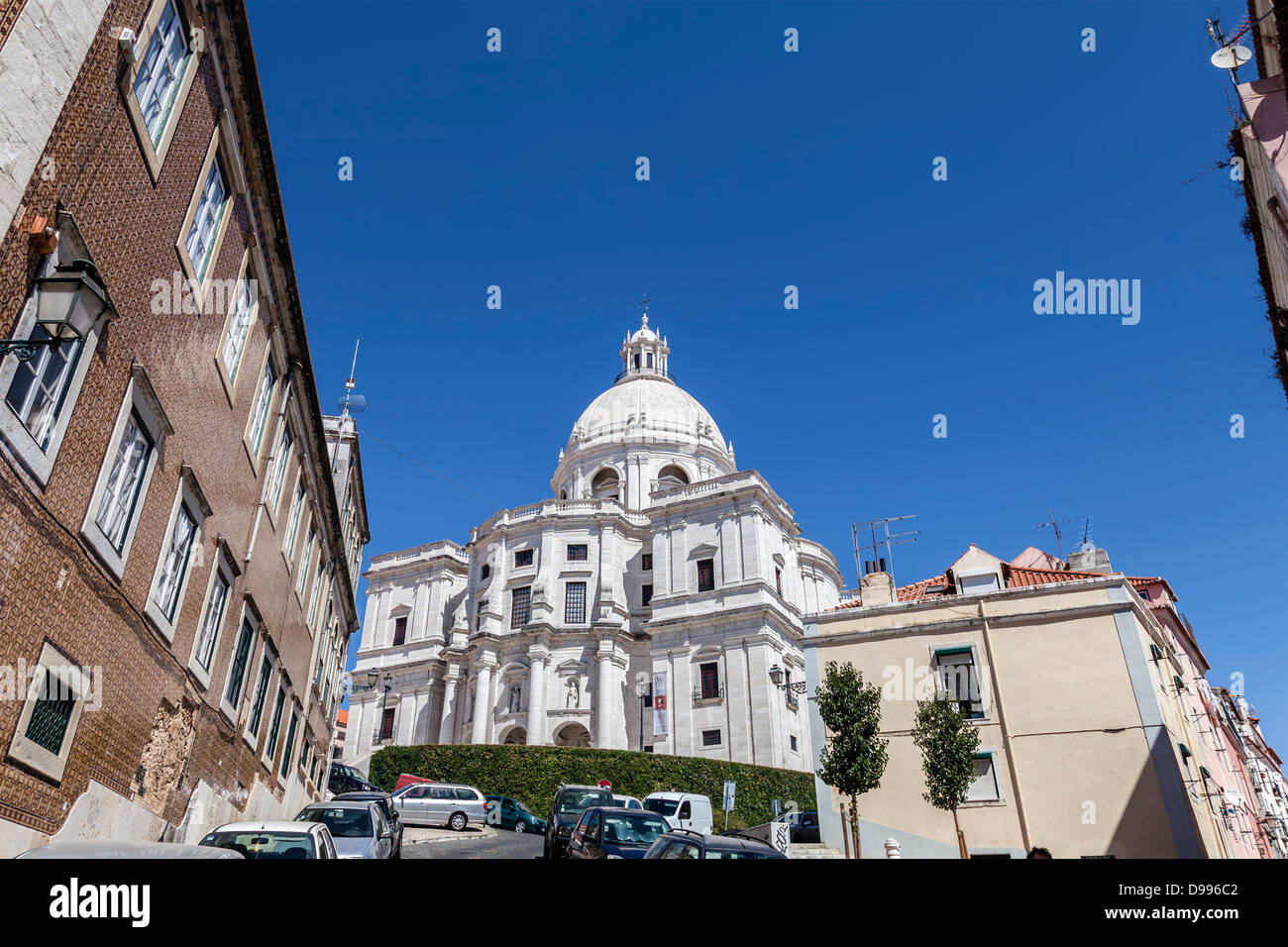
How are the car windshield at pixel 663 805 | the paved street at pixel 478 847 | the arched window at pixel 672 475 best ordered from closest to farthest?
the paved street at pixel 478 847 < the car windshield at pixel 663 805 < the arched window at pixel 672 475

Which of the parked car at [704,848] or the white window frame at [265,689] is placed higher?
the white window frame at [265,689]

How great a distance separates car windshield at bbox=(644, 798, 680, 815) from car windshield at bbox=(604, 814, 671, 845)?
11.6 meters

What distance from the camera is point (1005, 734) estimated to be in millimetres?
23125

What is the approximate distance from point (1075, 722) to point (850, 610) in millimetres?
7418

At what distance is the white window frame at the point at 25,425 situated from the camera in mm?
7102

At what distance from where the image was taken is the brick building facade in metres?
7.50

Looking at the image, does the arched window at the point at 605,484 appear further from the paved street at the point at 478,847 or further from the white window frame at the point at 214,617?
the white window frame at the point at 214,617

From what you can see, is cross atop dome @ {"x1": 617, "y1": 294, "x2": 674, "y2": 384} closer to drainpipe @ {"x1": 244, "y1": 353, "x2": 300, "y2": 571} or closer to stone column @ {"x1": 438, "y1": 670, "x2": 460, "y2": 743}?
stone column @ {"x1": 438, "y1": 670, "x2": 460, "y2": 743}

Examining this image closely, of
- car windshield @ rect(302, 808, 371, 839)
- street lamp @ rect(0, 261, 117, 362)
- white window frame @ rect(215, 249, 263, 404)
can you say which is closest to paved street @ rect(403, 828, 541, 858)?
car windshield @ rect(302, 808, 371, 839)

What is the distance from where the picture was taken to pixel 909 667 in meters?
25.4

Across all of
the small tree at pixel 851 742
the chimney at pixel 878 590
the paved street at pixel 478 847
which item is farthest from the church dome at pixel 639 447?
the small tree at pixel 851 742

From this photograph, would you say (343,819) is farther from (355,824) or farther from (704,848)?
(704,848)

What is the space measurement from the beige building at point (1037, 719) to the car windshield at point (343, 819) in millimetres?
15310
